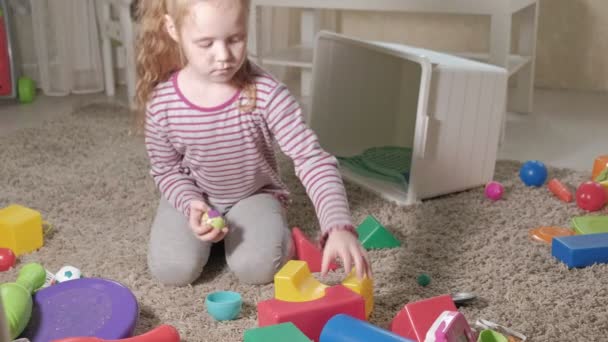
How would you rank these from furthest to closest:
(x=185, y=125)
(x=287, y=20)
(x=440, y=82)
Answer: (x=287, y=20) → (x=440, y=82) → (x=185, y=125)

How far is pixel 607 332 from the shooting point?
95 centimetres

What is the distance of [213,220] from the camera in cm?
106

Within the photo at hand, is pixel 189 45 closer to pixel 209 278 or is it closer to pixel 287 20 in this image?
pixel 209 278

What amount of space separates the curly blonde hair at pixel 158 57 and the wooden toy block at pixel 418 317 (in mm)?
384

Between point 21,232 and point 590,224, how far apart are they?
920 millimetres

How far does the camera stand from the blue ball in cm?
148

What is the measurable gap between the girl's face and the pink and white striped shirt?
0.26 ft

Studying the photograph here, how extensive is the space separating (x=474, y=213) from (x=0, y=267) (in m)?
0.80

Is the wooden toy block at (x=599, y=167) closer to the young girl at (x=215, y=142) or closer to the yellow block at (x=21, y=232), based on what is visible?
the young girl at (x=215, y=142)

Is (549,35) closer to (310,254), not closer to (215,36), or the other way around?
(310,254)

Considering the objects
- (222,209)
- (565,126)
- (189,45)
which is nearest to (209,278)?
(222,209)

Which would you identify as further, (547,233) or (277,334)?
(547,233)

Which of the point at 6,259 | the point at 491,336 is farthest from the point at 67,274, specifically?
the point at 491,336

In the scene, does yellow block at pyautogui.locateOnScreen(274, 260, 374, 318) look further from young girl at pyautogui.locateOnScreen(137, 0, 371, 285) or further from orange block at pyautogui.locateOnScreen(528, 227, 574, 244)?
orange block at pyautogui.locateOnScreen(528, 227, 574, 244)
